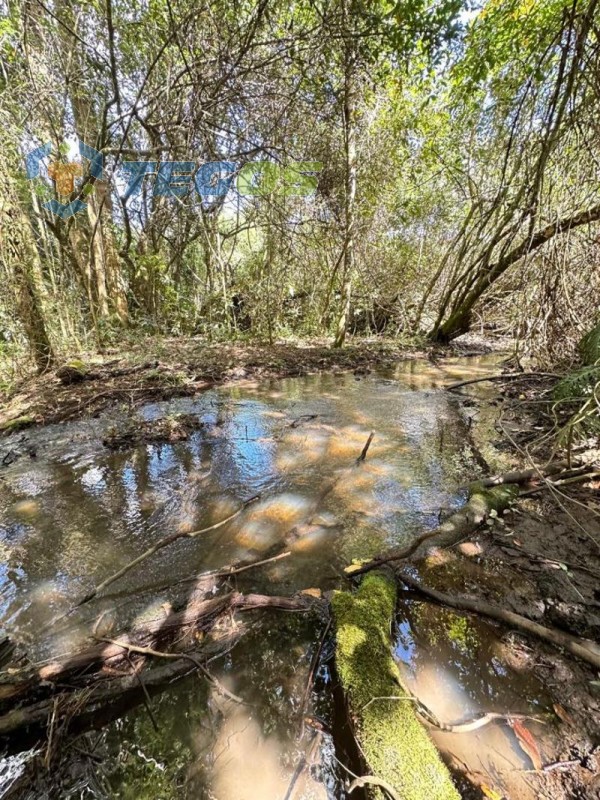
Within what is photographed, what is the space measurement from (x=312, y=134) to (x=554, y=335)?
20.9 ft

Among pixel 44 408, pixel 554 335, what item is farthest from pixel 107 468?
pixel 554 335

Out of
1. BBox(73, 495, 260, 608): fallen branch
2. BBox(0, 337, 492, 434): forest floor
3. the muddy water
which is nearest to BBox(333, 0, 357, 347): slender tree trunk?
BBox(0, 337, 492, 434): forest floor

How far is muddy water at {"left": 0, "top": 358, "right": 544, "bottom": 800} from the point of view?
1362mm

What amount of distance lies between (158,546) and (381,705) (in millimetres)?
1519

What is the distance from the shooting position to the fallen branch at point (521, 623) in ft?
5.36

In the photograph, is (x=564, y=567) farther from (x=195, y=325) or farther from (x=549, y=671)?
A: (x=195, y=325)

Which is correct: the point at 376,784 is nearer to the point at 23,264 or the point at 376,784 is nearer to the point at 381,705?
the point at 381,705

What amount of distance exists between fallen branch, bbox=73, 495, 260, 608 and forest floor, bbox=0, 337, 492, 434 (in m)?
2.89

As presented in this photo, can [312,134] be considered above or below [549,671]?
above

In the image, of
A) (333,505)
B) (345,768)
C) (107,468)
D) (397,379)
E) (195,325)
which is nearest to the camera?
(345,768)

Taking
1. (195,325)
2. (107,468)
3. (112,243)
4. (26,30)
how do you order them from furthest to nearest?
(195,325), (112,243), (26,30), (107,468)

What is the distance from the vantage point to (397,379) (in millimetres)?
7320

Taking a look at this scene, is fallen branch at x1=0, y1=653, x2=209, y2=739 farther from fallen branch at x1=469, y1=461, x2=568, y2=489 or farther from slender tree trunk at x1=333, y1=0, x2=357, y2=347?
slender tree trunk at x1=333, y1=0, x2=357, y2=347

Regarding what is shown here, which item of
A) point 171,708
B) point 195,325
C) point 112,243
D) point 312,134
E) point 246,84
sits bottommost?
point 171,708
